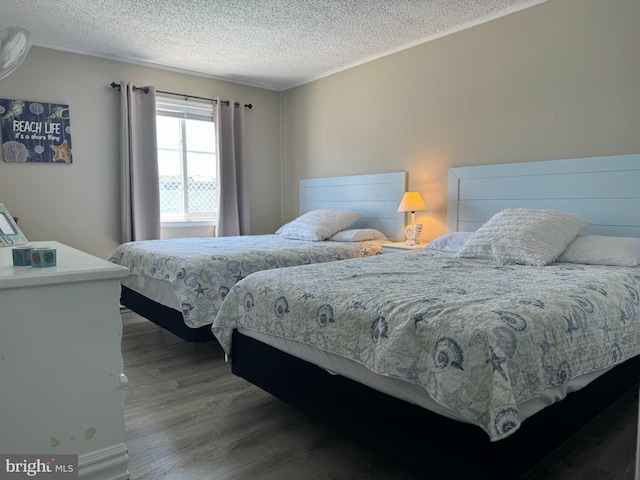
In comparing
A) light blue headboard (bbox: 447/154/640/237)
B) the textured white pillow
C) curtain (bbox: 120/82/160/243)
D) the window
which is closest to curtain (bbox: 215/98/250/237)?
the window

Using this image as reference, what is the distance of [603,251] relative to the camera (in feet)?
7.82

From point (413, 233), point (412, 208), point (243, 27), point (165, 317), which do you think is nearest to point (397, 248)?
point (413, 233)

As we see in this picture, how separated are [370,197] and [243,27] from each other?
5.94 ft

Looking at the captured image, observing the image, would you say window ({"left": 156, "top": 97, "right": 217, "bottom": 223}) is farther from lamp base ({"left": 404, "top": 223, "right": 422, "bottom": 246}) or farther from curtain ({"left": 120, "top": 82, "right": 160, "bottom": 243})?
lamp base ({"left": 404, "top": 223, "right": 422, "bottom": 246})

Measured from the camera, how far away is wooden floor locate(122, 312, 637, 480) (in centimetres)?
166

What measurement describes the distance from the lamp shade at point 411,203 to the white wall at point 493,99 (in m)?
0.19

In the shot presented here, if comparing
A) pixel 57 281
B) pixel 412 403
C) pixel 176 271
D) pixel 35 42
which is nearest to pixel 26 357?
pixel 57 281

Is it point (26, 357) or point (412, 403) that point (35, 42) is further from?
point (412, 403)

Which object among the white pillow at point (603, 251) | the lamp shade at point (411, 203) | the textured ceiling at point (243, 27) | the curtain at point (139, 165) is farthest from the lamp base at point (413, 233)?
the curtain at point (139, 165)

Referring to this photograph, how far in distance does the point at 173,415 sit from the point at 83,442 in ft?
2.53

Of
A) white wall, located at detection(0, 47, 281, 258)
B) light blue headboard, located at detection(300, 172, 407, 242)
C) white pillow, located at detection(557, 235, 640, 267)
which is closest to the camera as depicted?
white pillow, located at detection(557, 235, 640, 267)

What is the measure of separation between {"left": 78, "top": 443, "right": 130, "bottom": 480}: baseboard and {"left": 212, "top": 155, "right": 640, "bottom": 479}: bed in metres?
0.72

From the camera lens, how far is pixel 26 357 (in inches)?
50.2

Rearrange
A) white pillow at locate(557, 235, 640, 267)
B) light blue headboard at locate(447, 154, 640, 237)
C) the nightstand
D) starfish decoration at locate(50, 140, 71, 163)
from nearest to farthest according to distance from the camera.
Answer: white pillow at locate(557, 235, 640, 267) < light blue headboard at locate(447, 154, 640, 237) < the nightstand < starfish decoration at locate(50, 140, 71, 163)
